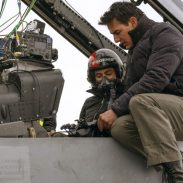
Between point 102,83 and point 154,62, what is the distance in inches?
31.5

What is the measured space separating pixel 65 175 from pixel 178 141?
28.8 inches

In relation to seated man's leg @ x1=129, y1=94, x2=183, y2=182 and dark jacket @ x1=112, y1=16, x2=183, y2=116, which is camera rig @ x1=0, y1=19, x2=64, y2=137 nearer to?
dark jacket @ x1=112, y1=16, x2=183, y2=116

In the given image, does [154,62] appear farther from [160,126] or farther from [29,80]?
[29,80]

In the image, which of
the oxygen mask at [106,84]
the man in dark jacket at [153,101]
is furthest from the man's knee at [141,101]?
the oxygen mask at [106,84]

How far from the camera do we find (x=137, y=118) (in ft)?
9.34

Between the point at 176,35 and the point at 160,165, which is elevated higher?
the point at 176,35

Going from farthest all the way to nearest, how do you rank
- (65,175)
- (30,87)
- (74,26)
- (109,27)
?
1. (74,26)
2. (30,87)
3. (109,27)
4. (65,175)

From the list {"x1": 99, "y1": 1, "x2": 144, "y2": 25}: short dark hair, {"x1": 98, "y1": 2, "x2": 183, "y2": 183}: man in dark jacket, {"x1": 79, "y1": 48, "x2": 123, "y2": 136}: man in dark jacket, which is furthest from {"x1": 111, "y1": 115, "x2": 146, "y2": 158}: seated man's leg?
{"x1": 99, "y1": 1, "x2": 144, "y2": 25}: short dark hair

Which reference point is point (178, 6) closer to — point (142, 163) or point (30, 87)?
point (30, 87)

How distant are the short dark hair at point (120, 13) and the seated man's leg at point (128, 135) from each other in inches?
27.0

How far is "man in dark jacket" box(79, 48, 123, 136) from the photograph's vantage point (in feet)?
11.8

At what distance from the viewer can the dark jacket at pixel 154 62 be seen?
2.92 m

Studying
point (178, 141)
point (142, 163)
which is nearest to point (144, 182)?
point (142, 163)

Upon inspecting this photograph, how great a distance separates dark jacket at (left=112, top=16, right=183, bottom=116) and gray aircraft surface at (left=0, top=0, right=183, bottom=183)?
33 cm
